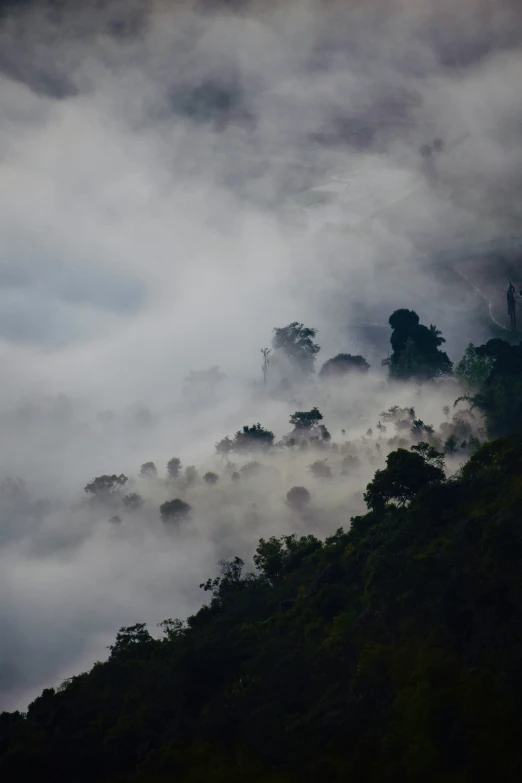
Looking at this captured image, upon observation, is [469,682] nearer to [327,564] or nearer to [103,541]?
[327,564]

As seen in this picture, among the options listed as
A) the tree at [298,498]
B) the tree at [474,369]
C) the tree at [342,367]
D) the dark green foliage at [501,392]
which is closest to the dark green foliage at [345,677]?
the dark green foliage at [501,392]

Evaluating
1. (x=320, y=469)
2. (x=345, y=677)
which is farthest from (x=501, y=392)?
(x=345, y=677)

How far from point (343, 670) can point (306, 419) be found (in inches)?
3890

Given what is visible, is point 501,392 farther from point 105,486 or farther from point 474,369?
point 105,486

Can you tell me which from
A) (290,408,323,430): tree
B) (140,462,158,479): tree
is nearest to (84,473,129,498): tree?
(140,462,158,479): tree

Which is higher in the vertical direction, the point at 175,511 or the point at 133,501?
the point at 133,501

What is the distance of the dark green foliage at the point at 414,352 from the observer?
145 meters

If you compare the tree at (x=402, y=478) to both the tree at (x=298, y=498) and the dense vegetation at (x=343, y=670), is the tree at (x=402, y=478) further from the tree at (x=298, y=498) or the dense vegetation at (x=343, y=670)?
the tree at (x=298, y=498)

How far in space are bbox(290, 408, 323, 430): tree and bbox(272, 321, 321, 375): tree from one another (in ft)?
136

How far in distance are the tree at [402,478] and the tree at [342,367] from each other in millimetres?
107162

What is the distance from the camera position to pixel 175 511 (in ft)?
444

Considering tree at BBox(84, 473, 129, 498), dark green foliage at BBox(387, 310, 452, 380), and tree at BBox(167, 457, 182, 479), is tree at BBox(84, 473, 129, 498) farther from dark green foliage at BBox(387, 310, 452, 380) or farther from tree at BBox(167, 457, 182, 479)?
dark green foliage at BBox(387, 310, 452, 380)

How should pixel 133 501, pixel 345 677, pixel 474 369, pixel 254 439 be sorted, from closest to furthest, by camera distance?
pixel 345 677 → pixel 474 369 → pixel 133 501 → pixel 254 439

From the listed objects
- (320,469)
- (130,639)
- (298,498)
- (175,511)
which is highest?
(175,511)
